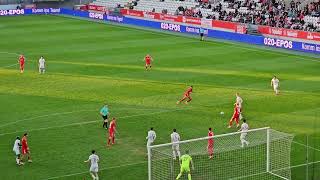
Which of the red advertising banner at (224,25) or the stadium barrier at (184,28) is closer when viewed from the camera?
the stadium barrier at (184,28)

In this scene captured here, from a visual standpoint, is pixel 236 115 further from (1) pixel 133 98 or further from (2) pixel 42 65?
(2) pixel 42 65

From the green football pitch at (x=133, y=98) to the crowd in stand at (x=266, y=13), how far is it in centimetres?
847

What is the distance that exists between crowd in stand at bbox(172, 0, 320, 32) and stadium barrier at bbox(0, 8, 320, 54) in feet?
12.2

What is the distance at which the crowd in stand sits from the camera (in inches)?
2634

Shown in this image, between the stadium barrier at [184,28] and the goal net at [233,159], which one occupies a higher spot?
the stadium barrier at [184,28]

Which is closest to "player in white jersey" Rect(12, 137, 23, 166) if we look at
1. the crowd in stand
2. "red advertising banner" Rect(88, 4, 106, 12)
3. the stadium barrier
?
the stadium barrier

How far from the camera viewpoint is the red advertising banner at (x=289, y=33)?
59125 millimetres

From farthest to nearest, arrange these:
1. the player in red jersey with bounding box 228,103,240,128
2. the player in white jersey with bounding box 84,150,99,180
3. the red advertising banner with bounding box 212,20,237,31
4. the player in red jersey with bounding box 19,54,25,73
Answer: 1. the red advertising banner with bounding box 212,20,237,31
2. the player in red jersey with bounding box 19,54,25,73
3. the player in red jersey with bounding box 228,103,240,128
4. the player in white jersey with bounding box 84,150,99,180

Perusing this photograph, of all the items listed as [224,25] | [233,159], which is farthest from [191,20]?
[233,159]

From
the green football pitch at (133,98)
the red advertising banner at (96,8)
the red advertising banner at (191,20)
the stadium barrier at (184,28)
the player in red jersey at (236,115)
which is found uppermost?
the red advertising banner at (96,8)

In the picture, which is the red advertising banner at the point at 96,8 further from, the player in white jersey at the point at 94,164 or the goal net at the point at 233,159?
the player in white jersey at the point at 94,164

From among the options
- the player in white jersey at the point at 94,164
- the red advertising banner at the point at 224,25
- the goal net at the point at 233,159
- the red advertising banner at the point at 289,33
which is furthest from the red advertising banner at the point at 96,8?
the player in white jersey at the point at 94,164

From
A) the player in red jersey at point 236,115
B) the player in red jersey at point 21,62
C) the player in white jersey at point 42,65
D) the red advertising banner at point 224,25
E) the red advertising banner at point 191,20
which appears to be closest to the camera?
the player in red jersey at point 236,115

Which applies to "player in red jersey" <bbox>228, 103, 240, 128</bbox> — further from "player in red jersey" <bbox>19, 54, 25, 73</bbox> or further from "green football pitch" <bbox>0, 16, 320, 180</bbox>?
"player in red jersey" <bbox>19, 54, 25, 73</bbox>
